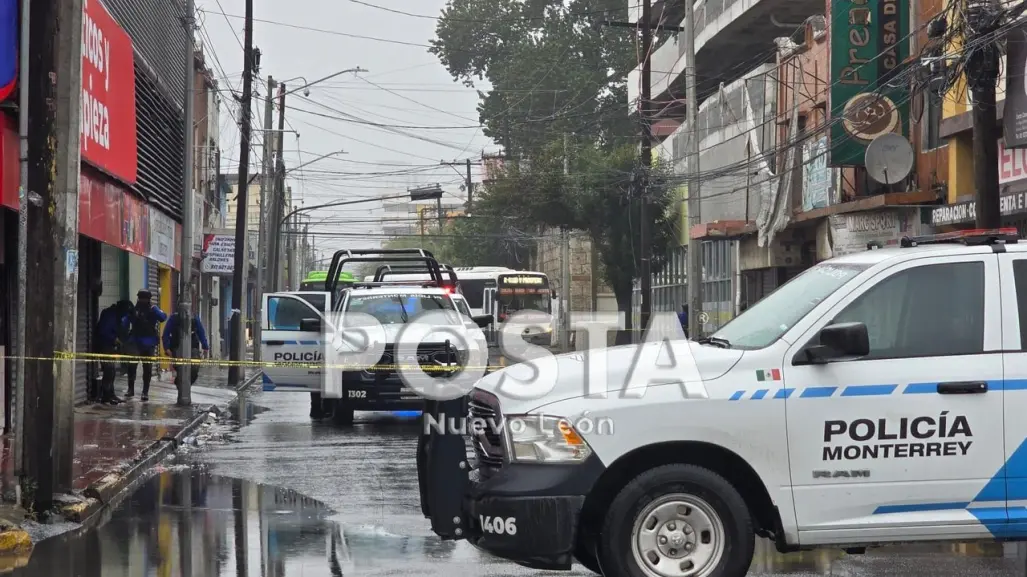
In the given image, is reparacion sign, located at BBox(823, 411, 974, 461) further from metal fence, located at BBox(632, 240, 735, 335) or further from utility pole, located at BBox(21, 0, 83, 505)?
metal fence, located at BBox(632, 240, 735, 335)

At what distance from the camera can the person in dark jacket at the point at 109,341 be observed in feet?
70.1

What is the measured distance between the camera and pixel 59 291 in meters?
10.0

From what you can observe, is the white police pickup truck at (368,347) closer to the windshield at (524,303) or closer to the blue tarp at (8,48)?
the blue tarp at (8,48)

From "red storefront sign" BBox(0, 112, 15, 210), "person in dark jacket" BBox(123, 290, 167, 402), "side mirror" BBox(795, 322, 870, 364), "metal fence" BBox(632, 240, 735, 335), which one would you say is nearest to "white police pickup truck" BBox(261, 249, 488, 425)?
"person in dark jacket" BBox(123, 290, 167, 402)

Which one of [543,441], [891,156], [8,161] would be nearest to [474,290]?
[891,156]

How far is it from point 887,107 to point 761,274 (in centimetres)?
1262

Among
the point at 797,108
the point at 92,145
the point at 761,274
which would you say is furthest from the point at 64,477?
the point at 761,274

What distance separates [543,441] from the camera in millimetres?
6746

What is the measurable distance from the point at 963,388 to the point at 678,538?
1.69 metres

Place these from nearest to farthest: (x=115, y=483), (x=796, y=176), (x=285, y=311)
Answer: (x=115, y=483), (x=285, y=311), (x=796, y=176)

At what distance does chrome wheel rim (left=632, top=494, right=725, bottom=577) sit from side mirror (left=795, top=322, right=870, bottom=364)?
0.95 metres

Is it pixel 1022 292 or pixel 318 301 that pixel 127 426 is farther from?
pixel 1022 292

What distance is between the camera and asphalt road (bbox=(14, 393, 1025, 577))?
26.6ft

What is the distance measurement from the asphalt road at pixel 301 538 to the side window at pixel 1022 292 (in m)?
1.71
